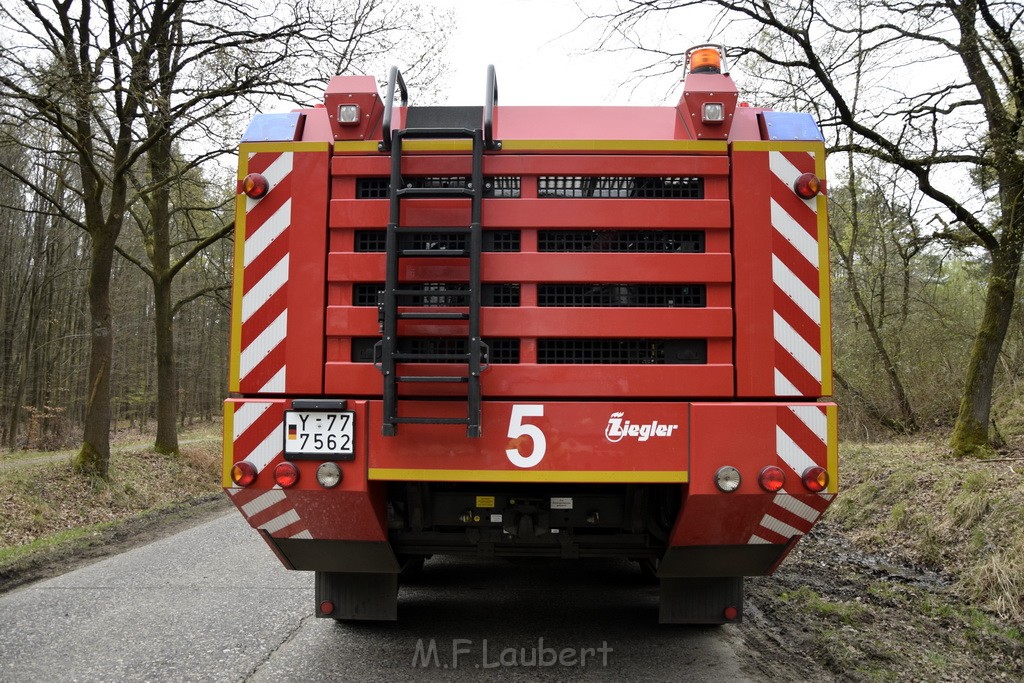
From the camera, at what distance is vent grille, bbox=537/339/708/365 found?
3.61 meters

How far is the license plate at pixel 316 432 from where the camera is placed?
3.55 meters

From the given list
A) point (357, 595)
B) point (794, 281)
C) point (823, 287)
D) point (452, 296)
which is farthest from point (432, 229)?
point (357, 595)

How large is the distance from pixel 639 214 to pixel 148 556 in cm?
655

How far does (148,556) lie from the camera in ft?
25.6

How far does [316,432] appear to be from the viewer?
140 inches

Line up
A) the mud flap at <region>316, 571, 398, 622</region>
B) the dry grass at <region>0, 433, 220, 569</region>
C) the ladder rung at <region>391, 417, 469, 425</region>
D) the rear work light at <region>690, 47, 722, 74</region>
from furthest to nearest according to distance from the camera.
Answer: the dry grass at <region>0, 433, 220, 569</region>
the mud flap at <region>316, 571, 398, 622</region>
the rear work light at <region>690, 47, 722, 74</region>
the ladder rung at <region>391, 417, 469, 425</region>

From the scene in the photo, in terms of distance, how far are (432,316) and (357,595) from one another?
190cm

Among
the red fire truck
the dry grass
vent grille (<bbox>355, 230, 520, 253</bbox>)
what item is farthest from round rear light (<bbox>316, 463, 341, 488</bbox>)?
the dry grass

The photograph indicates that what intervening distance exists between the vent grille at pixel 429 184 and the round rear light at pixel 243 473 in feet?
4.45

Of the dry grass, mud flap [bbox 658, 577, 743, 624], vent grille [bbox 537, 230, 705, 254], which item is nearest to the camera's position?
vent grille [bbox 537, 230, 705, 254]

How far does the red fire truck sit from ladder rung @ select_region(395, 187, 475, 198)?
0.02 metres

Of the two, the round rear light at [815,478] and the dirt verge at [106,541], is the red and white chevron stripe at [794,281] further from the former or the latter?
the dirt verge at [106,541]

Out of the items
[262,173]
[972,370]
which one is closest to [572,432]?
[262,173]

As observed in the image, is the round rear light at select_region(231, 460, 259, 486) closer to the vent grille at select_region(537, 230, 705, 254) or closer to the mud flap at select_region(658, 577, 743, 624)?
the vent grille at select_region(537, 230, 705, 254)
